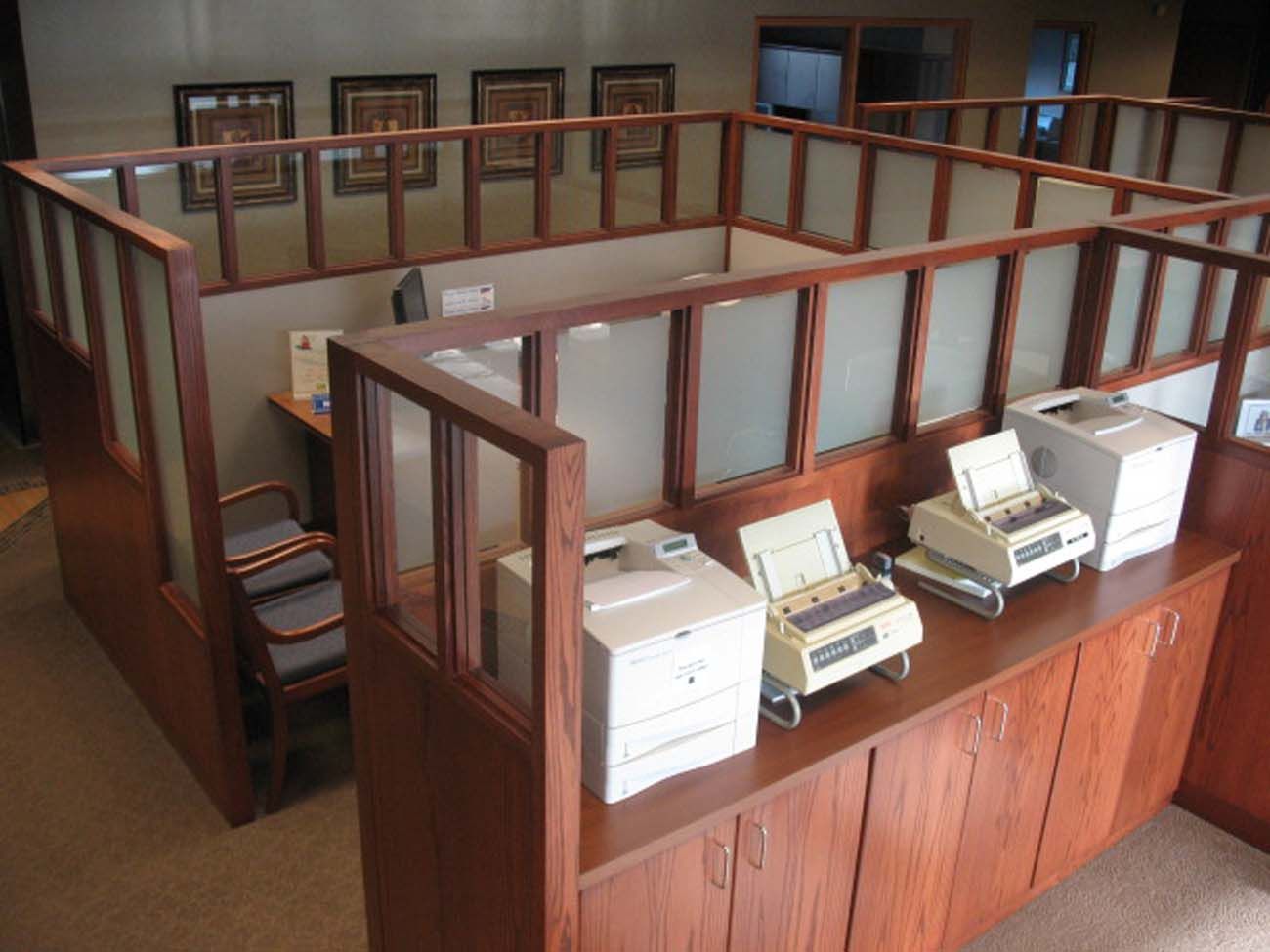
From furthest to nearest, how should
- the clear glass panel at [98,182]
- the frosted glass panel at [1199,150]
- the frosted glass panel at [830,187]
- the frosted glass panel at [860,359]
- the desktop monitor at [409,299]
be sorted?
the frosted glass panel at [1199,150] → the frosted glass panel at [830,187] → the desktop monitor at [409,299] → the clear glass panel at [98,182] → the frosted glass panel at [860,359]

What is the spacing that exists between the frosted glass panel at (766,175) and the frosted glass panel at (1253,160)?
8.12 feet

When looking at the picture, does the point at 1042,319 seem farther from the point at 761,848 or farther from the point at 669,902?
the point at 669,902

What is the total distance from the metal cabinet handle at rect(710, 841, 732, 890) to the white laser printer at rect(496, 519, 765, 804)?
0.49ft

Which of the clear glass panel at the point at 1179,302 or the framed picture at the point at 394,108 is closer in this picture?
the clear glass panel at the point at 1179,302

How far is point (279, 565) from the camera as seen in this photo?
3797mm

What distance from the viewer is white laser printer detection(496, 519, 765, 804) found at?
2.06 m

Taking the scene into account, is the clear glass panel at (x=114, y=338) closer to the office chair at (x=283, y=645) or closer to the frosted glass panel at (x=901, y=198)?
the office chair at (x=283, y=645)

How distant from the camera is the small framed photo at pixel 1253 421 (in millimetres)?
3285

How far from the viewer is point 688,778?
7.34 ft

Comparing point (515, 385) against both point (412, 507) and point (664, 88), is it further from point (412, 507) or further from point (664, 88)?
point (664, 88)

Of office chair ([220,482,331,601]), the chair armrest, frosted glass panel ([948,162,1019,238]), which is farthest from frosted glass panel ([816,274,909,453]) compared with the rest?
frosted glass panel ([948,162,1019,238])

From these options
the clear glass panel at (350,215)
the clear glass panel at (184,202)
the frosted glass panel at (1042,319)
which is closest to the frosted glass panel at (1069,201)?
the frosted glass panel at (1042,319)

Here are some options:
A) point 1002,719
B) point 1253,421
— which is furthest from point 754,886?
point 1253,421

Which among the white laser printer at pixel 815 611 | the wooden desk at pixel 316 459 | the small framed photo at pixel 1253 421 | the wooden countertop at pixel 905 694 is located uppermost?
the small framed photo at pixel 1253 421
